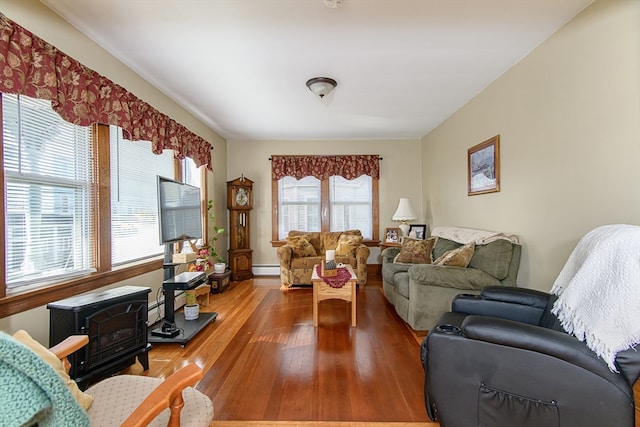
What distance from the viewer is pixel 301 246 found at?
4.86 metres

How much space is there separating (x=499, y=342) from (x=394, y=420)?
Answer: 2.55ft

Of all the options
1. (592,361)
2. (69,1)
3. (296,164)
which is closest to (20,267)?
(69,1)

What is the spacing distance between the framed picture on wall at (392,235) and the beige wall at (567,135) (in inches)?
70.5

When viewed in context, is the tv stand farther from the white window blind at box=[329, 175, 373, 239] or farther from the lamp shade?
the lamp shade

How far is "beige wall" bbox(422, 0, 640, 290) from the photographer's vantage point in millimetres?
1789

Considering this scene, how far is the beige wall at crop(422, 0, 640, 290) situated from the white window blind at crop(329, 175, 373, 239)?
2322 millimetres

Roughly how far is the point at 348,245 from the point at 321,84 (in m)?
2.59

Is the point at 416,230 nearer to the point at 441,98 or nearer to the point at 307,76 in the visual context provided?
the point at 441,98

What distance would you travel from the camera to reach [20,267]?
74.6 inches

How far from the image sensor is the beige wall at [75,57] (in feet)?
5.98

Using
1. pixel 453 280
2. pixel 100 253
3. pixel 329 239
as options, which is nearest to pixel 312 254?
pixel 329 239

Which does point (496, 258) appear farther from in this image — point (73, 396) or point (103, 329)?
point (103, 329)

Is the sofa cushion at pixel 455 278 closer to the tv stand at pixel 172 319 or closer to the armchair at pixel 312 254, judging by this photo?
the armchair at pixel 312 254

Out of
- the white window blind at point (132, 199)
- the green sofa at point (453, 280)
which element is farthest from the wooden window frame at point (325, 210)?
the green sofa at point (453, 280)
